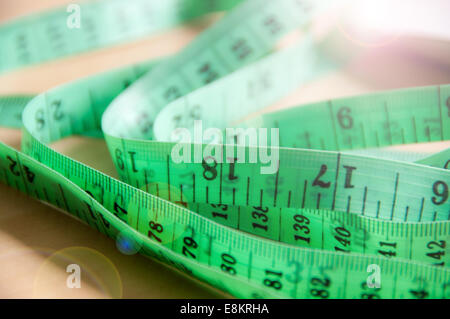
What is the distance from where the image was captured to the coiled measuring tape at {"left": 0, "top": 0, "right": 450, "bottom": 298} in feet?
3.46

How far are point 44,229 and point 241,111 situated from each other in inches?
30.4

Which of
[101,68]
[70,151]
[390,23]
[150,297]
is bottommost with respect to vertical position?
[150,297]

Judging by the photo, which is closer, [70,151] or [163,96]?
[70,151]

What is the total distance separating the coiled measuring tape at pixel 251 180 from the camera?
1.05 metres

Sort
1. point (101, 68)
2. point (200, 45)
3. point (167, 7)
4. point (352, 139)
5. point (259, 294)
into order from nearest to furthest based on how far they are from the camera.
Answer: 1. point (259, 294)
2. point (352, 139)
3. point (200, 45)
4. point (101, 68)
5. point (167, 7)

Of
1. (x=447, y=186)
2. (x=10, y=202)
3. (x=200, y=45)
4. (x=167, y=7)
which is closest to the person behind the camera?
(x=447, y=186)

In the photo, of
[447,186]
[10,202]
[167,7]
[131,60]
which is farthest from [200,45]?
[447,186]

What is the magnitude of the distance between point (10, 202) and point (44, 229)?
0.16 m

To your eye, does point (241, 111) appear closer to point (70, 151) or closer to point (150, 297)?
point (70, 151)

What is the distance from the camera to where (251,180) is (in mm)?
1270

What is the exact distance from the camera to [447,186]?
1.21 meters

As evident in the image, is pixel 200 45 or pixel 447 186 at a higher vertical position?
pixel 200 45

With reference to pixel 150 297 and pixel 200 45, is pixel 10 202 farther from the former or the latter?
pixel 200 45

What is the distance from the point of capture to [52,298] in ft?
3.45
